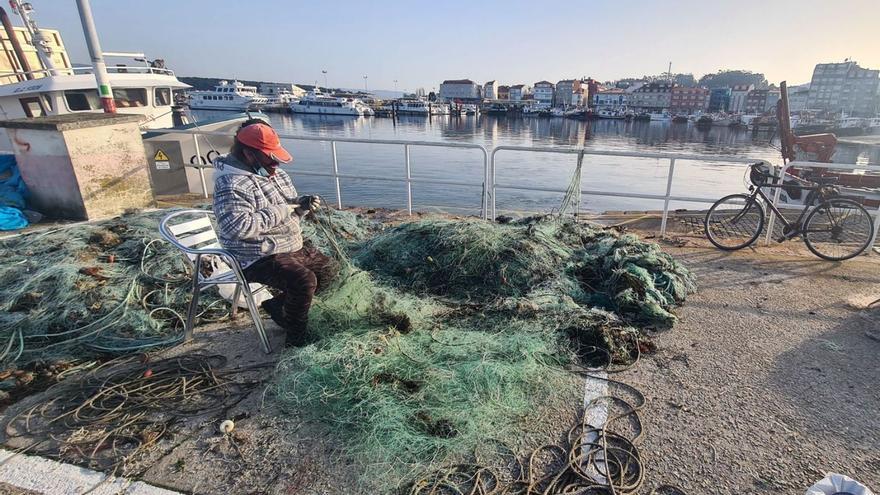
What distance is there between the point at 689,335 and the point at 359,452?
2802mm

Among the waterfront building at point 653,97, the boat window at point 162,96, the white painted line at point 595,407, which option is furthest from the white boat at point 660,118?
the white painted line at point 595,407

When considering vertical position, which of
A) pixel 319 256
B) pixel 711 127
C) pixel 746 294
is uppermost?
pixel 319 256

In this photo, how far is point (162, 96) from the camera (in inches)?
569

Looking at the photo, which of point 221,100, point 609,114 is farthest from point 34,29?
point 609,114

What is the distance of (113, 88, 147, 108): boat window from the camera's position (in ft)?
42.1

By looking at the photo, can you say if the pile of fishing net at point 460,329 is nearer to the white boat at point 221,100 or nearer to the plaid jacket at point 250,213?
the plaid jacket at point 250,213

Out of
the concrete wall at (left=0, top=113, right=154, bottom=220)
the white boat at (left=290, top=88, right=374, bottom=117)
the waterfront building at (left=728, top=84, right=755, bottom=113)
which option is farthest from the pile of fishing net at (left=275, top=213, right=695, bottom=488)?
the waterfront building at (left=728, top=84, right=755, bottom=113)

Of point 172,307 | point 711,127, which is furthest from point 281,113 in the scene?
point 172,307

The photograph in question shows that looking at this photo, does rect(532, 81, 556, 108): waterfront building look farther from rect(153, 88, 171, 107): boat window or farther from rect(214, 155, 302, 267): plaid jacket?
rect(214, 155, 302, 267): plaid jacket

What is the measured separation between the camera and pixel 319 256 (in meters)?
3.52

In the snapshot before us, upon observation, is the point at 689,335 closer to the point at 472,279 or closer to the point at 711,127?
the point at 472,279

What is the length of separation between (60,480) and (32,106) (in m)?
14.2

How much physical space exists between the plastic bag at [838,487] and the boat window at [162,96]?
56.8ft

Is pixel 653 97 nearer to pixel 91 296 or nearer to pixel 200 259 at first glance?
pixel 200 259
